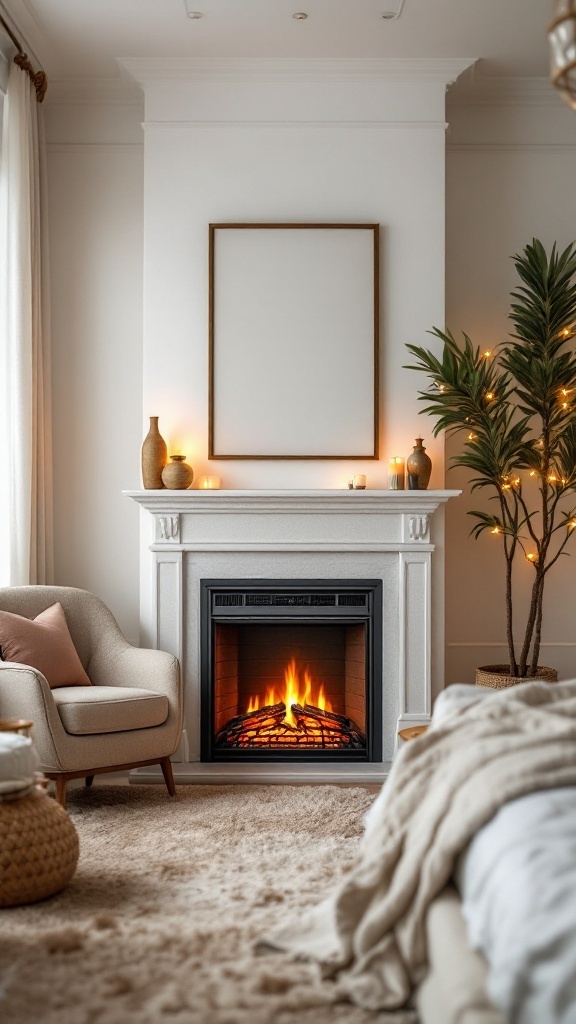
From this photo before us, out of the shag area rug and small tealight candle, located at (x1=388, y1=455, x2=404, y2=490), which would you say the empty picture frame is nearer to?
small tealight candle, located at (x1=388, y1=455, x2=404, y2=490)

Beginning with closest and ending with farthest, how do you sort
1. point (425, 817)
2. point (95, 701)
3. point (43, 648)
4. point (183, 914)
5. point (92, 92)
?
point (425, 817) → point (183, 914) → point (95, 701) → point (43, 648) → point (92, 92)

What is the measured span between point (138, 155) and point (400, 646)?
274cm

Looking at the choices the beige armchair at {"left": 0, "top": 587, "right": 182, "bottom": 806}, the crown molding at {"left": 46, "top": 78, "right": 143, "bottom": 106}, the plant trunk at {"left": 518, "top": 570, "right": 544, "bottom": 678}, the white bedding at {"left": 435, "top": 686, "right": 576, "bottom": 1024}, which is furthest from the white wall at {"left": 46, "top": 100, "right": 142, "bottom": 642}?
the white bedding at {"left": 435, "top": 686, "right": 576, "bottom": 1024}

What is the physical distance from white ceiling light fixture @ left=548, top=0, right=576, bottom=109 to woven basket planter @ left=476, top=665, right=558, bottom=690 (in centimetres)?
256

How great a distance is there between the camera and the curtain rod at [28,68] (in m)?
4.19

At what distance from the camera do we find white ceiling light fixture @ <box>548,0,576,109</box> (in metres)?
2.11

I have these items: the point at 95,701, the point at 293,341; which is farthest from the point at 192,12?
the point at 95,701

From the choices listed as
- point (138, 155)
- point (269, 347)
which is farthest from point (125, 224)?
point (269, 347)

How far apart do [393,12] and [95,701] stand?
122 inches

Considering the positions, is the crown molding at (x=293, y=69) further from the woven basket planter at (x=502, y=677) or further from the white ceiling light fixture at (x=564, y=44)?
the woven basket planter at (x=502, y=677)

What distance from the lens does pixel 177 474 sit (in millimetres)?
4348

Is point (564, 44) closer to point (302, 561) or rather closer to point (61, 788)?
point (302, 561)

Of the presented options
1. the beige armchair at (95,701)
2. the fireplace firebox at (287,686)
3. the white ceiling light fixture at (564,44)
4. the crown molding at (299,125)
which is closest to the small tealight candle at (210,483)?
the fireplace firebox at (287,686)

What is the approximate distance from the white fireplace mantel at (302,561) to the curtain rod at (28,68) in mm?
1996
